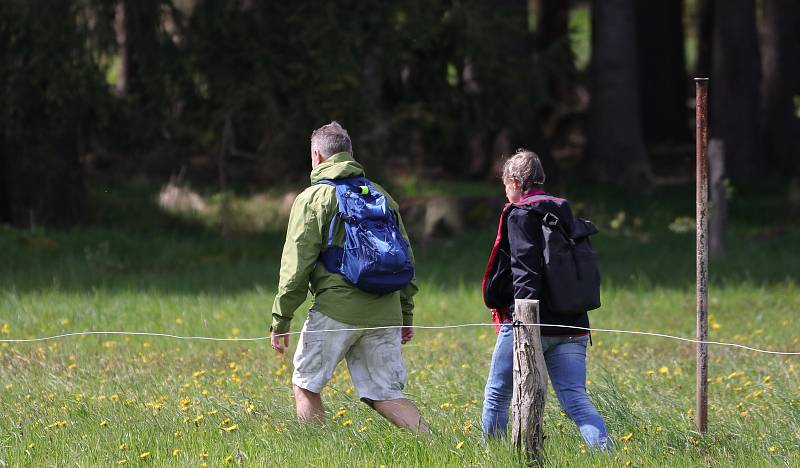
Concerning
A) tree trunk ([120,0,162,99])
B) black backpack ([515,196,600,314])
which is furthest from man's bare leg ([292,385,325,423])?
tree trunk ([120,0,162,99])

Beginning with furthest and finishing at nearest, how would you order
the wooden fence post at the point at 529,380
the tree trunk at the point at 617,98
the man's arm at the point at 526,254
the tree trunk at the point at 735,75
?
the tree trunk at the point at 735,75
the tree trunk at the point at 617,98
the man's arm at the point at 526,254
the wooden fence post at the point at 529,380

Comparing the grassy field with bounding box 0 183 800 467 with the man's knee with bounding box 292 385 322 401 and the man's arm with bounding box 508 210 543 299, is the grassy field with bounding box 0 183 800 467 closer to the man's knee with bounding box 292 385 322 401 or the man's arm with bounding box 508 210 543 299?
the man's knee with bounding box 292 385 322 401

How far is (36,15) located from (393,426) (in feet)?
38.4

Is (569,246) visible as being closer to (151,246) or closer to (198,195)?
(151,246)

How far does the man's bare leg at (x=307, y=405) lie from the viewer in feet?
22.1

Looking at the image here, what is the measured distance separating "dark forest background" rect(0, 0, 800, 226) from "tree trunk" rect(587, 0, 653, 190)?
3 centimetres

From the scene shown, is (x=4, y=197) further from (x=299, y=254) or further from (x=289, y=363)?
(x=299, y=254)

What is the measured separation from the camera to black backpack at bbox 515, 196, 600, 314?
6145 mm

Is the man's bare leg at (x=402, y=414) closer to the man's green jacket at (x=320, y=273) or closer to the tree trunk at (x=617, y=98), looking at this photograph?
the man's green jacket at (x=320, y=273)

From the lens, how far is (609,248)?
17.8 m

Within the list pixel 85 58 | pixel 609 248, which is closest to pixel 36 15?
pixel 85 58

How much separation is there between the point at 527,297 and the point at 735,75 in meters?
17.1

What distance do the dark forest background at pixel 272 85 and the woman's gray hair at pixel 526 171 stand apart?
38.3 ft

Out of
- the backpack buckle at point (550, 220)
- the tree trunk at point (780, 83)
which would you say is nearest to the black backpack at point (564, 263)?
the backpack buckle at point (550, 220)
